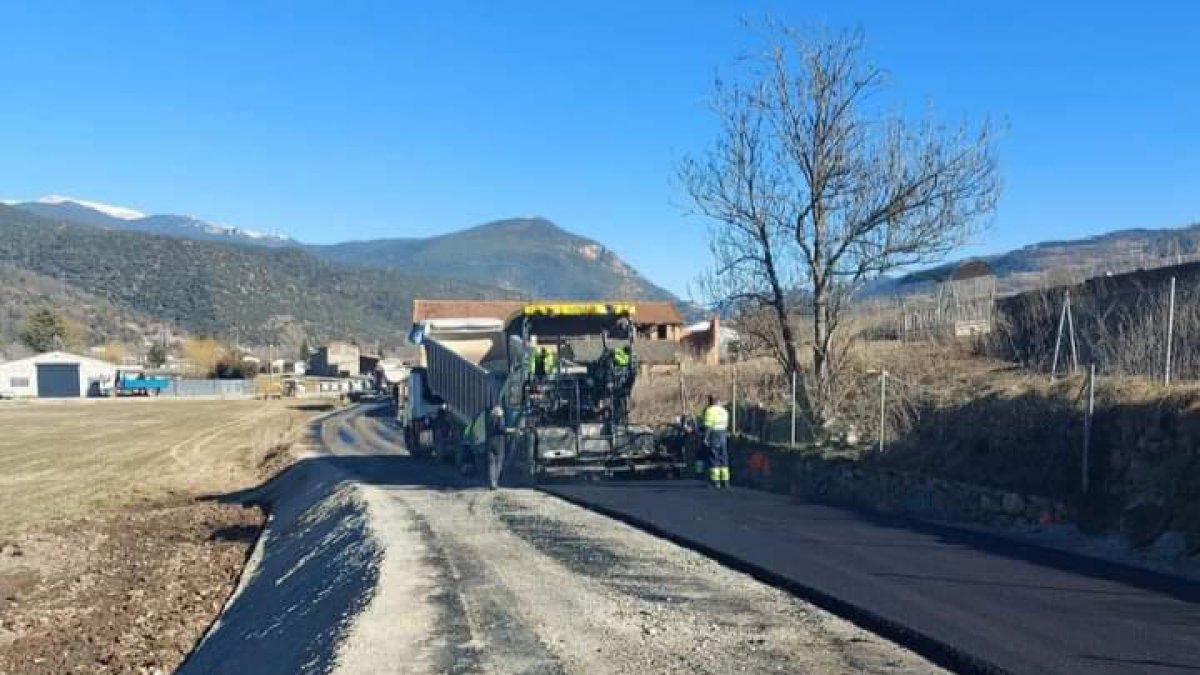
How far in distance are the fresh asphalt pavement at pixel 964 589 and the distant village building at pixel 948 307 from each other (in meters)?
10.6

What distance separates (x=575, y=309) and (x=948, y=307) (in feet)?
31.7

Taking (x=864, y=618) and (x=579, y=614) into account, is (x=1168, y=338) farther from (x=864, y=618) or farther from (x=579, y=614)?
(x=579, y=614)

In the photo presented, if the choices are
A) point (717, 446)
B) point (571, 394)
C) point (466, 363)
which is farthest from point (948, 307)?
point (466, 363)

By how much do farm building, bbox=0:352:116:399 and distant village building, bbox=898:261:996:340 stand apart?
382 ft

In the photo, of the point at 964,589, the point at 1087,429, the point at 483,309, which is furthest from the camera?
the point at 483,309

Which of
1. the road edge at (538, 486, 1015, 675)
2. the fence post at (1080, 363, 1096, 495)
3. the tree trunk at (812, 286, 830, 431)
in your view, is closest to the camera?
the road edge at (538, 486, 1015, 675)

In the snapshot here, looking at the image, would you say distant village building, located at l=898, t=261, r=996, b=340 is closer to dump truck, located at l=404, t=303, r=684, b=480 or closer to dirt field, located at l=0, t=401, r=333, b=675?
dump truck, located at l=404, t=303, r=684, b=480

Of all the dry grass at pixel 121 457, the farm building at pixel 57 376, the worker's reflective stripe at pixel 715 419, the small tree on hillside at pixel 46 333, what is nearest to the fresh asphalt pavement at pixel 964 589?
the worker's reflective stripe at pixel 715 419

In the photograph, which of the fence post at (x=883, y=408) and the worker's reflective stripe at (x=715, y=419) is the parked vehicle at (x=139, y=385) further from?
the fence post at (x=883, y=408)

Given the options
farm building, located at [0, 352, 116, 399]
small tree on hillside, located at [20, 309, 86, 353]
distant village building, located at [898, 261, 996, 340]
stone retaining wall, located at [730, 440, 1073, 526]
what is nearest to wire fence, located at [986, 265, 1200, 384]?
distant village building, located at [898, 261, 996, 340]

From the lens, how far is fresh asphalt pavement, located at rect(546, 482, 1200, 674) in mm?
7387

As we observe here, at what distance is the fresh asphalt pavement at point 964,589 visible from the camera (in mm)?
7387

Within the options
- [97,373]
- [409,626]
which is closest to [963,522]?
[409,626]

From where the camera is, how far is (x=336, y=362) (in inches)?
5704
